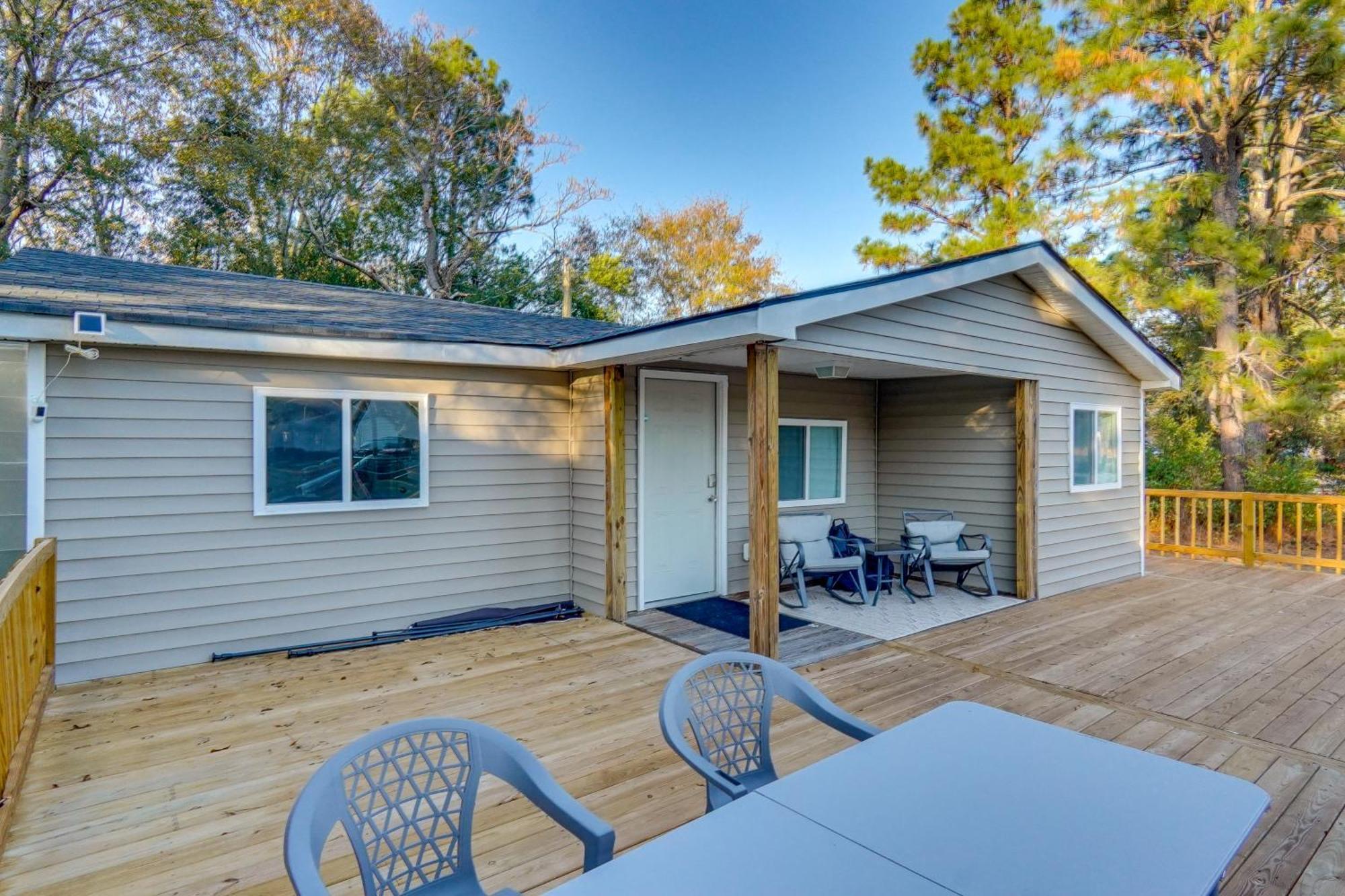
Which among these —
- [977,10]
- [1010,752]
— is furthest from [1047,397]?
[977,10]

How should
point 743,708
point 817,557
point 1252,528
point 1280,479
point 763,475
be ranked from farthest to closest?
point 1280,479 → point 1252,528 → point 817,557 → point 763,475 → point 743,708

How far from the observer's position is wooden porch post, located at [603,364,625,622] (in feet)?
18.2

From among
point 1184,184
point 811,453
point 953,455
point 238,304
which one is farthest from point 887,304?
point 1184,184

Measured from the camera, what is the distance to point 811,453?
7266mm

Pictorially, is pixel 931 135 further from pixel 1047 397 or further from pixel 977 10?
pixel 1047 397

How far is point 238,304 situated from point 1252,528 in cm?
1065

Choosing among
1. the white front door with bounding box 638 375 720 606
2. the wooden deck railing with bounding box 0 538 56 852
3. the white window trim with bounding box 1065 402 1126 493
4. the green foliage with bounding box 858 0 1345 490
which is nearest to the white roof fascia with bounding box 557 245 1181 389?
the white window trim with bounding box 1065 402 1126 493

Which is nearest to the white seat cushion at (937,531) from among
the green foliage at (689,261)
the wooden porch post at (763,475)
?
the wooden porch post at (763,475)

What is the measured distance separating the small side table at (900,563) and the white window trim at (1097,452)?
1.87m

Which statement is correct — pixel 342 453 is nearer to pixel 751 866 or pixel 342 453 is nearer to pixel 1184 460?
pixel 751 866

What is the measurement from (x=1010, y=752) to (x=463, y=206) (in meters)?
17.5

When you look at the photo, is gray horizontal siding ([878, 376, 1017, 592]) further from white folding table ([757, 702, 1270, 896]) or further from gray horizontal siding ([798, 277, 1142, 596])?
white folding table ([757, 702, 1270, 896])

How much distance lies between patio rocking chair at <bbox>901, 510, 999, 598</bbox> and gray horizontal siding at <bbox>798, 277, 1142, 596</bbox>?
1.83 feet

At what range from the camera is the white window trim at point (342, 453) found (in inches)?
184
